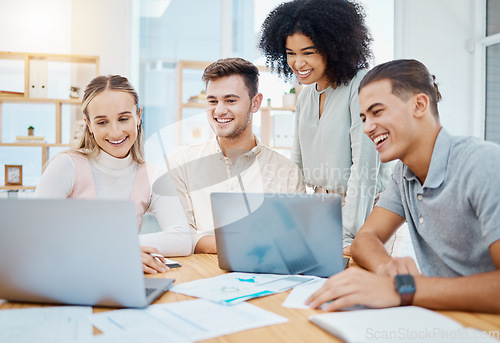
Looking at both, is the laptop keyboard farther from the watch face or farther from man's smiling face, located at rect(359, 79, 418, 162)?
man's smiling face, located at rect(359, 79, 418, 162)

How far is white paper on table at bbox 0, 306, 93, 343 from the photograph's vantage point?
73cm

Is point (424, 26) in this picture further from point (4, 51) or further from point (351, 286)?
point (351, 286)

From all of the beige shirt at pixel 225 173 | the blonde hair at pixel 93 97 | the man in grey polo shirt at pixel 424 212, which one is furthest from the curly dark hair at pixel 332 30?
the blonde hair at pixel 93 97

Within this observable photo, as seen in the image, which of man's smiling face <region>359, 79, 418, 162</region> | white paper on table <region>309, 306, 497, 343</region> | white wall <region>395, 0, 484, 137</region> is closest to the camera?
white paper on table <region>309, 306, 497, 343</region>

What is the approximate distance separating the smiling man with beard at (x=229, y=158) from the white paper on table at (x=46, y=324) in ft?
3.46

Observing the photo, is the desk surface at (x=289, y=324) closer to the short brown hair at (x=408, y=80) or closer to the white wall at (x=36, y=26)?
the short brown hair at (x=408, y=80)

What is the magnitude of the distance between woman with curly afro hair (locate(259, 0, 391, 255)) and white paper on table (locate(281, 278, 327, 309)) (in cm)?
74

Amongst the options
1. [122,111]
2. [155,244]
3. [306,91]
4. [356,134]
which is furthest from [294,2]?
[155,244]

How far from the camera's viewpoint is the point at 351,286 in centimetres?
88

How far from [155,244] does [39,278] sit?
547 mm

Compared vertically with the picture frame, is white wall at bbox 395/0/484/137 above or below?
above

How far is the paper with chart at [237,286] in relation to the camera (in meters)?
0.96

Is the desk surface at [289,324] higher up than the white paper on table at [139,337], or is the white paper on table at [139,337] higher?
the white paper on table at [139,337]

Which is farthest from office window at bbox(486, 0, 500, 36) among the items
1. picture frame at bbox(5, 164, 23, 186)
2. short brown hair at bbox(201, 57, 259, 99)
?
picture frame at bbox(5, 164, 23, 186)
